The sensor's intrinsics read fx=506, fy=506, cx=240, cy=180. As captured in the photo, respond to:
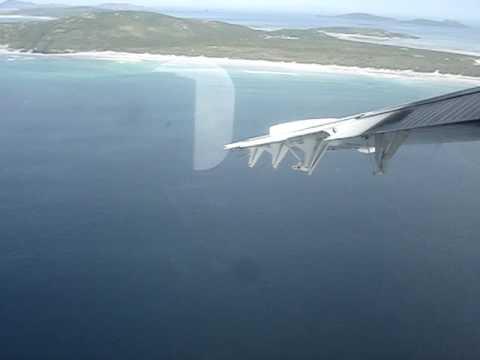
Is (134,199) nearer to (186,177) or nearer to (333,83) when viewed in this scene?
(186,177)

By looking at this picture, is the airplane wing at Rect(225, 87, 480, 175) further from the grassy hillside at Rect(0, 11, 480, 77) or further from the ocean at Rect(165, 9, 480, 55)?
the ocean at Rect(165, 9, 480, 55)

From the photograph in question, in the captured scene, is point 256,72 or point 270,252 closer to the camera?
point 270,252

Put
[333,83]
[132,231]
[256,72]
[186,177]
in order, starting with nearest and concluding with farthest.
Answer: [132,231], [186,177], [333,83], [256,72]

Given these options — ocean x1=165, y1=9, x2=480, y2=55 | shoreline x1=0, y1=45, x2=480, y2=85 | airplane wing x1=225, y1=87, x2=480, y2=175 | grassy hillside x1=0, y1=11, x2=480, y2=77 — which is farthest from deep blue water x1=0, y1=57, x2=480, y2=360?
ocean x1=165, y1=9, x2=480, y2=55

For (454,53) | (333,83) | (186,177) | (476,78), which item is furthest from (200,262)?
(454,53)

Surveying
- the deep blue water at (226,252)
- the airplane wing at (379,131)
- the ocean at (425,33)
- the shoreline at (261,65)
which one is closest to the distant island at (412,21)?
the ocean at (425,33)

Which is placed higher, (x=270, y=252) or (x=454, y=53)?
(x=454, y=53)

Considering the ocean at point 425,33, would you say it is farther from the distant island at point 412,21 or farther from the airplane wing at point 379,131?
the airplane wing at point 379,131
